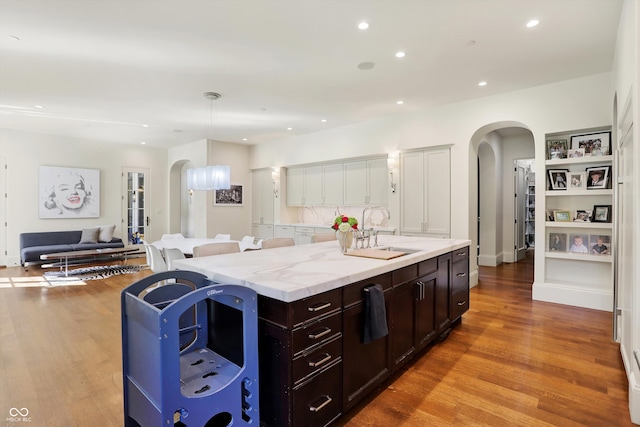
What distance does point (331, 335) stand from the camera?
6.04 ft

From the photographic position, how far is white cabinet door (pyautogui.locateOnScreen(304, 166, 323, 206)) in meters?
7.46

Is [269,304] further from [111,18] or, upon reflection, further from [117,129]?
[117,129]

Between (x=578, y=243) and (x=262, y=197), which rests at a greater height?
(x=262, y=197)

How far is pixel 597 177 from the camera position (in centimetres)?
416

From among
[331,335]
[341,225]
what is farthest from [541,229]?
[331,335]

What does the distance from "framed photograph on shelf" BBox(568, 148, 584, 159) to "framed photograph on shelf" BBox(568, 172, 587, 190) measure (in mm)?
218

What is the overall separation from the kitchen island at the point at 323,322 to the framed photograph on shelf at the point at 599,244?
285cm

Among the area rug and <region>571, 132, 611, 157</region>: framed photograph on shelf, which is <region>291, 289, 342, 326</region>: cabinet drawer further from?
the area rug

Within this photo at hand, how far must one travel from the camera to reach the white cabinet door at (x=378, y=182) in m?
6.23

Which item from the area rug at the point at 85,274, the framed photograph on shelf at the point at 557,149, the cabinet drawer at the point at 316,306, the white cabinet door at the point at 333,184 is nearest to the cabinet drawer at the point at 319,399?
the cabinet drawer at the point at 316,306

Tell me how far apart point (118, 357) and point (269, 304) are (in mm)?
2034

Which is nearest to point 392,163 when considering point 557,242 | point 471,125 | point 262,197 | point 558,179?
point 471,125

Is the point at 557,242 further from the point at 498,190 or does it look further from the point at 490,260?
the point at 498,190

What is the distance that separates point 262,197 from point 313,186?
1.65m
